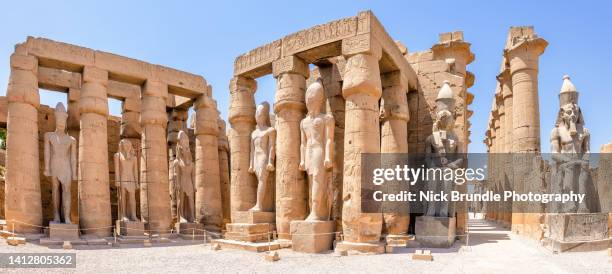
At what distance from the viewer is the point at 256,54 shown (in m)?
12.7

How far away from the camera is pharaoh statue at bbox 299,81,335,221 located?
10242mm

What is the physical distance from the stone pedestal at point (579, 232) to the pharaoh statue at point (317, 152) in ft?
15.9

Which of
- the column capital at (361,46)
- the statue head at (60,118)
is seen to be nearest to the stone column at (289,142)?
the column capital at (361,46)

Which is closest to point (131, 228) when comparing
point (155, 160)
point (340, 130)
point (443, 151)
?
point (155, 160)

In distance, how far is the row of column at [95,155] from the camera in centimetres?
1198

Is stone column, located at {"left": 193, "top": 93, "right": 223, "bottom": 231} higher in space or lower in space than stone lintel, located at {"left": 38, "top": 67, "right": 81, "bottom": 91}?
lower

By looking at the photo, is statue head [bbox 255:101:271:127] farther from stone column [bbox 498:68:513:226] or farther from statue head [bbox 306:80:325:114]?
stone column [bbox 498:68:513:226]

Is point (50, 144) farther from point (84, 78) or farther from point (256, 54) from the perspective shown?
point (256, 54)

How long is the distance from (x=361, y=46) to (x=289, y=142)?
3.00m

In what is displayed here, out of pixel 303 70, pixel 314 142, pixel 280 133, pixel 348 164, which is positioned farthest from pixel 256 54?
pixel 348 164

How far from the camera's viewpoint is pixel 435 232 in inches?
411

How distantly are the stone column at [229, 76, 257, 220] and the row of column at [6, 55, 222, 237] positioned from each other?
2945 millimetres

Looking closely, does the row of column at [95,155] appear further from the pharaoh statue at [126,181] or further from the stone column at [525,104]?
the stone column at [525,104]

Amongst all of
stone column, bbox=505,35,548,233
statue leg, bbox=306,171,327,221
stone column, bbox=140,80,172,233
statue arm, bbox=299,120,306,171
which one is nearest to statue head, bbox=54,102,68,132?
stone column, bbox=140,80,172,233
